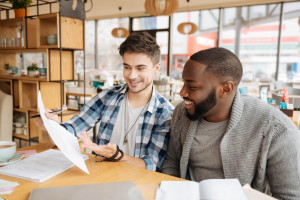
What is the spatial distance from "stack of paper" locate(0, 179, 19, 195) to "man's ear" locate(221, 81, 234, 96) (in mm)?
874

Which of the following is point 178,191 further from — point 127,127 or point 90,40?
point 90,40

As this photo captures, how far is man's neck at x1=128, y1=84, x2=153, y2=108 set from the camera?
1558 mm

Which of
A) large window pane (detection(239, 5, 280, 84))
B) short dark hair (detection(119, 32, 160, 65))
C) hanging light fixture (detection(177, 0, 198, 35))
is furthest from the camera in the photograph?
large window pane (detection(239, 5, 280, 84))

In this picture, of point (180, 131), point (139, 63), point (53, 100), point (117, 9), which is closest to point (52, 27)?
point (53, 100)

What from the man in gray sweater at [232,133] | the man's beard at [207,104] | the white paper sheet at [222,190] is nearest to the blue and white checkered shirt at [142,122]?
the man in gray sweater at [232,133]

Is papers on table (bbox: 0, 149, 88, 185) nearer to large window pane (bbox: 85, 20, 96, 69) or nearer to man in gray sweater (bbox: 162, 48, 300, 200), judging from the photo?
man in gray sweater (bbox: 162, 48, 300, 200)

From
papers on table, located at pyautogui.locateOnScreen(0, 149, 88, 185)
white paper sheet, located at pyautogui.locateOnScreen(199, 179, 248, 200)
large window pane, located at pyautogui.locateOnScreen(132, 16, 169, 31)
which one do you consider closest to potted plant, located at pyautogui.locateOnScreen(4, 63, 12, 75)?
papers on table, located at pyautogui.locateOnScreen(0, 149, 88, 185)

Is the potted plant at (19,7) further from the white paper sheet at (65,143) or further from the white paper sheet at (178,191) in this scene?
the white paper sheet at (178,191)

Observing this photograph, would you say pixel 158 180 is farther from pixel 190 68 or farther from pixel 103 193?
pixel 190 68

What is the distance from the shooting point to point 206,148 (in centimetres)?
117

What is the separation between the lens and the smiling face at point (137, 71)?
4.81ft

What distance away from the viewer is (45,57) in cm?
293

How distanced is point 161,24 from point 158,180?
300 inches

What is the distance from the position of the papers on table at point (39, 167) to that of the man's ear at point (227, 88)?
67 cm
